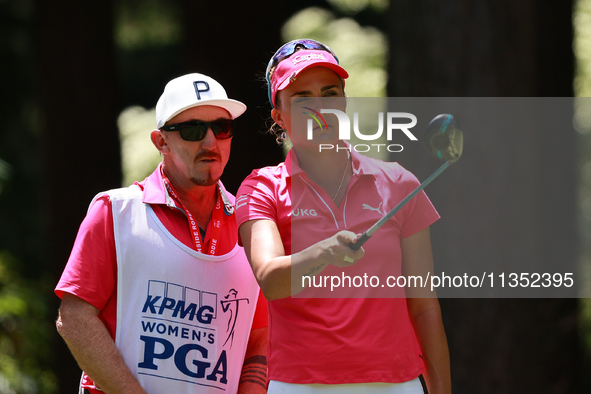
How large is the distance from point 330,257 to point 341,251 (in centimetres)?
5

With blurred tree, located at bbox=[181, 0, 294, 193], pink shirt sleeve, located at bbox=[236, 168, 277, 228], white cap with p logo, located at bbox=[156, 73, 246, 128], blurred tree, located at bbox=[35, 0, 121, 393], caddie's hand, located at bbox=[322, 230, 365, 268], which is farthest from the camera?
blurred tree, located at bbox=[35, 0, 121, 393]

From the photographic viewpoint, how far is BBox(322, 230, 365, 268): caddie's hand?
76.0 inches

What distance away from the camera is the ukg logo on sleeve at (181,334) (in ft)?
A: 8.68

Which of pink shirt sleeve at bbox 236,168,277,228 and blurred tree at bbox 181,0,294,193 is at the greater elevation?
blurred tree at bbox 181,0,294,193

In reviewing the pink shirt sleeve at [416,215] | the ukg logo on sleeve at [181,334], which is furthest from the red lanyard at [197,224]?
the pink shirt sleeve at [416,215]

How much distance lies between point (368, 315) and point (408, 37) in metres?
2.59

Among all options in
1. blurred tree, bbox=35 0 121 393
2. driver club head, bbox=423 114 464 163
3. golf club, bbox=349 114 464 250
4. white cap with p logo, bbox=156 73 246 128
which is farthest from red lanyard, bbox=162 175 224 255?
blurred tree, bbox=35 0 121 393

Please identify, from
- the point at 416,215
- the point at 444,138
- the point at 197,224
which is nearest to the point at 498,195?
the point at 416,215

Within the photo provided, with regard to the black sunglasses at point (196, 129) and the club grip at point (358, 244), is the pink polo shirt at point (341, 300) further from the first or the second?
the black sunglasses at point (196, 129)

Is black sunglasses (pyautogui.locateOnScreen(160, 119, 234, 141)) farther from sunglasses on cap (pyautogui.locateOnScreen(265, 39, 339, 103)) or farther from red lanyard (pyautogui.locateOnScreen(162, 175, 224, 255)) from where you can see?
sunglasses on cap (pyautogui.locateOnScreen(265, 39, 339, 103))

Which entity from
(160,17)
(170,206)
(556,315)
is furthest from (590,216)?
(170,206)

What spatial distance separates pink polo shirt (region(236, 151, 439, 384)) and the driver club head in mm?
296

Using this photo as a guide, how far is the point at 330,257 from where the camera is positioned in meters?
1.97

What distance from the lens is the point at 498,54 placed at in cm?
421
